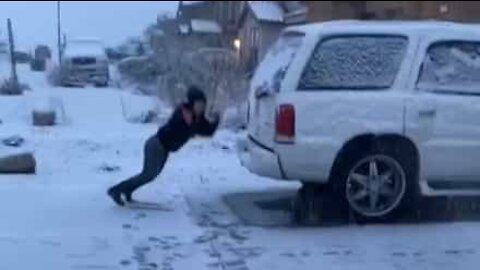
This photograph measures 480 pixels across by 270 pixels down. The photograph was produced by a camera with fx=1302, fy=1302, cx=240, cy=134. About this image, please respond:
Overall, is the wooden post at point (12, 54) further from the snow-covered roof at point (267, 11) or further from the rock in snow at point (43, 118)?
the snow-covered roof at point (267, 11)

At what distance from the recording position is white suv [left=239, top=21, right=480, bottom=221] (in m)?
11.3

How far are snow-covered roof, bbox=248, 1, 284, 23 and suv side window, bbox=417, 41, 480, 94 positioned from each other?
3359 centimetres

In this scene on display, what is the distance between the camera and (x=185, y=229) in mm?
11000

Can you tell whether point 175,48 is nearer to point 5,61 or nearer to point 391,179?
point 5,61

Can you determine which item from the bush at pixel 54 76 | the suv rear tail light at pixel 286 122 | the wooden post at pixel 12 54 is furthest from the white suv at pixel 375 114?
the bush at pixel 54 76

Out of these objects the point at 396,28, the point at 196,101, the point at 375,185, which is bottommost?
the point at 375,185

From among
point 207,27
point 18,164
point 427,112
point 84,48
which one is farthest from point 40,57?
point 207,27

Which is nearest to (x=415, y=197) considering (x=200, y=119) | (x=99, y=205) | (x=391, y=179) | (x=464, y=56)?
(x=391, y=179)

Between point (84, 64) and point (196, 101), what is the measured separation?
52.1 ft

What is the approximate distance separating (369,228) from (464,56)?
1781 mm

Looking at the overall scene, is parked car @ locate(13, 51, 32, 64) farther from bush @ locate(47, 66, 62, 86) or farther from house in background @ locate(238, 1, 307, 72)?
house in background @ locate(238, 1, 307, 72)

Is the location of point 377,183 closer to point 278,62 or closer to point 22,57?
point 278,62

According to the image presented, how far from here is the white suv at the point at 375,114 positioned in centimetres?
1128

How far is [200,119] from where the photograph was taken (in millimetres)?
12070
